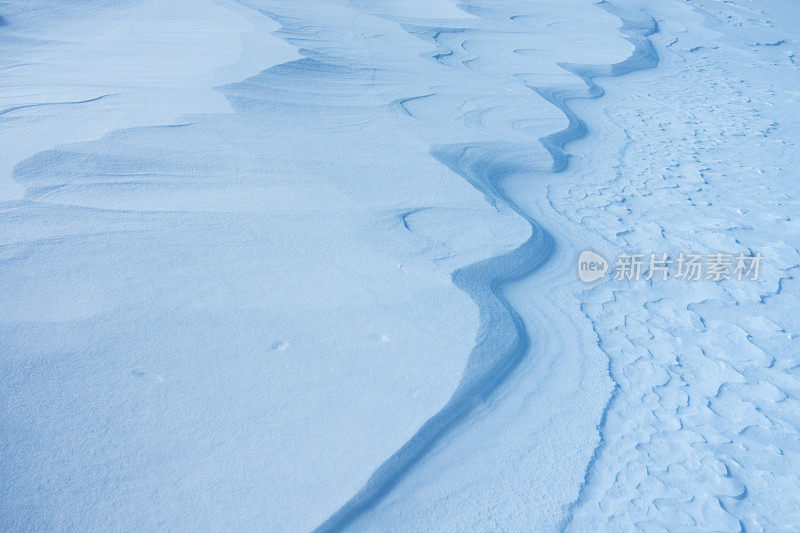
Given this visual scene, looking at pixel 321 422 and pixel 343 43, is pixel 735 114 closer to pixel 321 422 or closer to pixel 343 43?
pixel 343 43

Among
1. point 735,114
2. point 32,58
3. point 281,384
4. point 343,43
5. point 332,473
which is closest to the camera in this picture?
point 332,473

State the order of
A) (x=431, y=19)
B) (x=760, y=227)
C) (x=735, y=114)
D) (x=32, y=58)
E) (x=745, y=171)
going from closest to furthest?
(x=760, y=227) → (x=745, y=171) → (x=32, y=58) → (x=735, y=114) → (x=431, y=19)

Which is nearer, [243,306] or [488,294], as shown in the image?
[243,306]

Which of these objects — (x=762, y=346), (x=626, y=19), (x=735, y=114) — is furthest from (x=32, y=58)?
(x=626, y=19)

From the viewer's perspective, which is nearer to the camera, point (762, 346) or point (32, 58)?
point (762, 346)

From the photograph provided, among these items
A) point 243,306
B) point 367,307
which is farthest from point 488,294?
point 243,306

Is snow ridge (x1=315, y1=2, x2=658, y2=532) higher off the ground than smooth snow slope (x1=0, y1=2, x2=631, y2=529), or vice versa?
smooth snow slope (x1=0, y1=2, x2=631, y2=529)

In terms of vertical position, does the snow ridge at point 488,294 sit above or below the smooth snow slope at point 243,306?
below

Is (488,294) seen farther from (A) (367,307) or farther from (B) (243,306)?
(B) (243,306)
